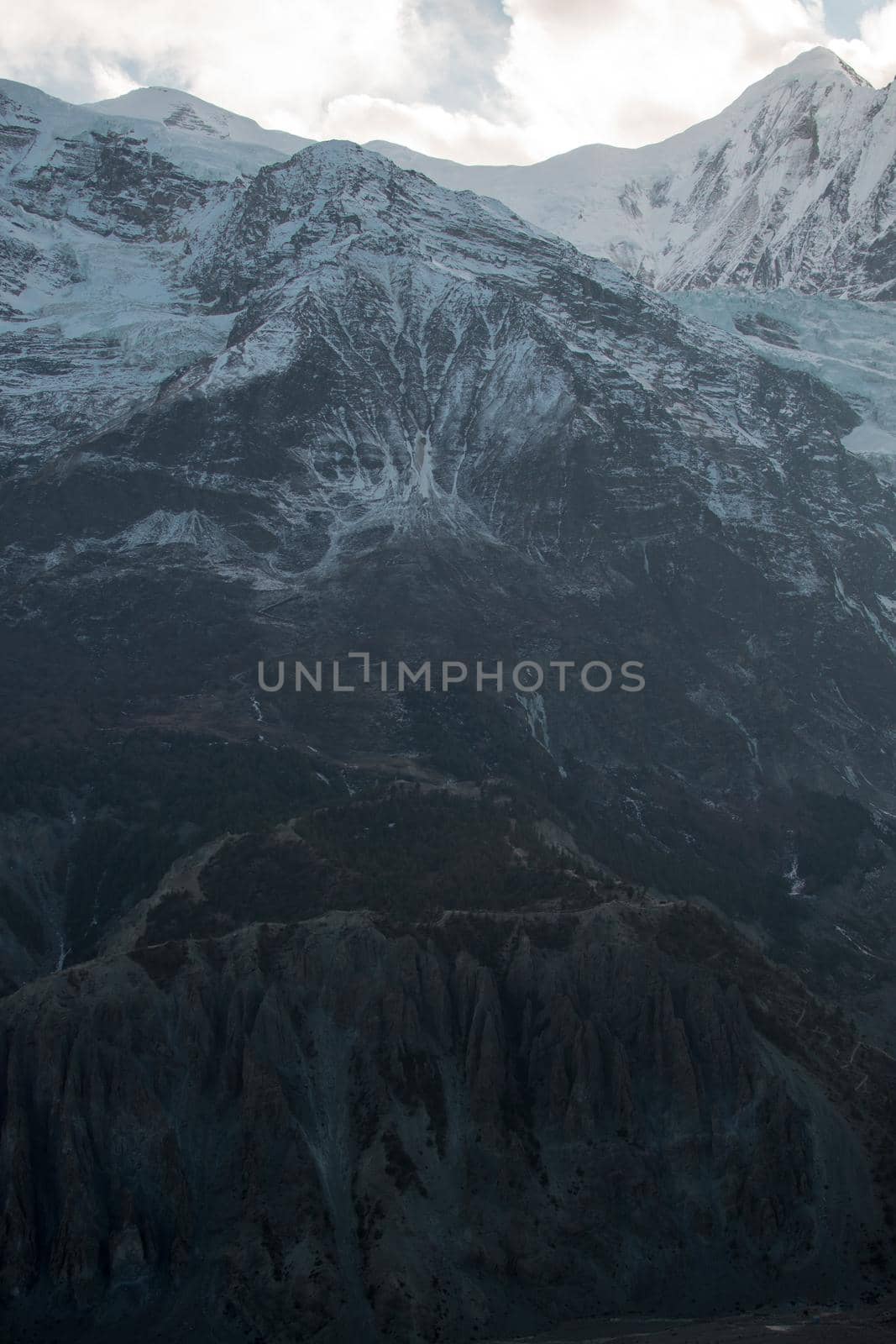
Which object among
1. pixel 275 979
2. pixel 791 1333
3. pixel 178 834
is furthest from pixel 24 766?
pixel 791 1333

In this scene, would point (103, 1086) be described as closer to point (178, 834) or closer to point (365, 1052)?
point (365, 1052)

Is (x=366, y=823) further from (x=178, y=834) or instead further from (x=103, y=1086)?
(x=103, y=1086)

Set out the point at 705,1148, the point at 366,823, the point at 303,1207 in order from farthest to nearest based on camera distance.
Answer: the point at 366,823
the point at 705,1148
the point at 303,1207

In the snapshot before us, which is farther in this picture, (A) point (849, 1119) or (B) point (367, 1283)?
(A) point (849, 1119)

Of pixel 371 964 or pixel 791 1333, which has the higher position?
pixel 371 964

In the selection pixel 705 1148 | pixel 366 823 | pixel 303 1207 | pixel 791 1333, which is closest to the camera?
pixel 791 1333

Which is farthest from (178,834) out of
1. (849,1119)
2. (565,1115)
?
(849,1119)
